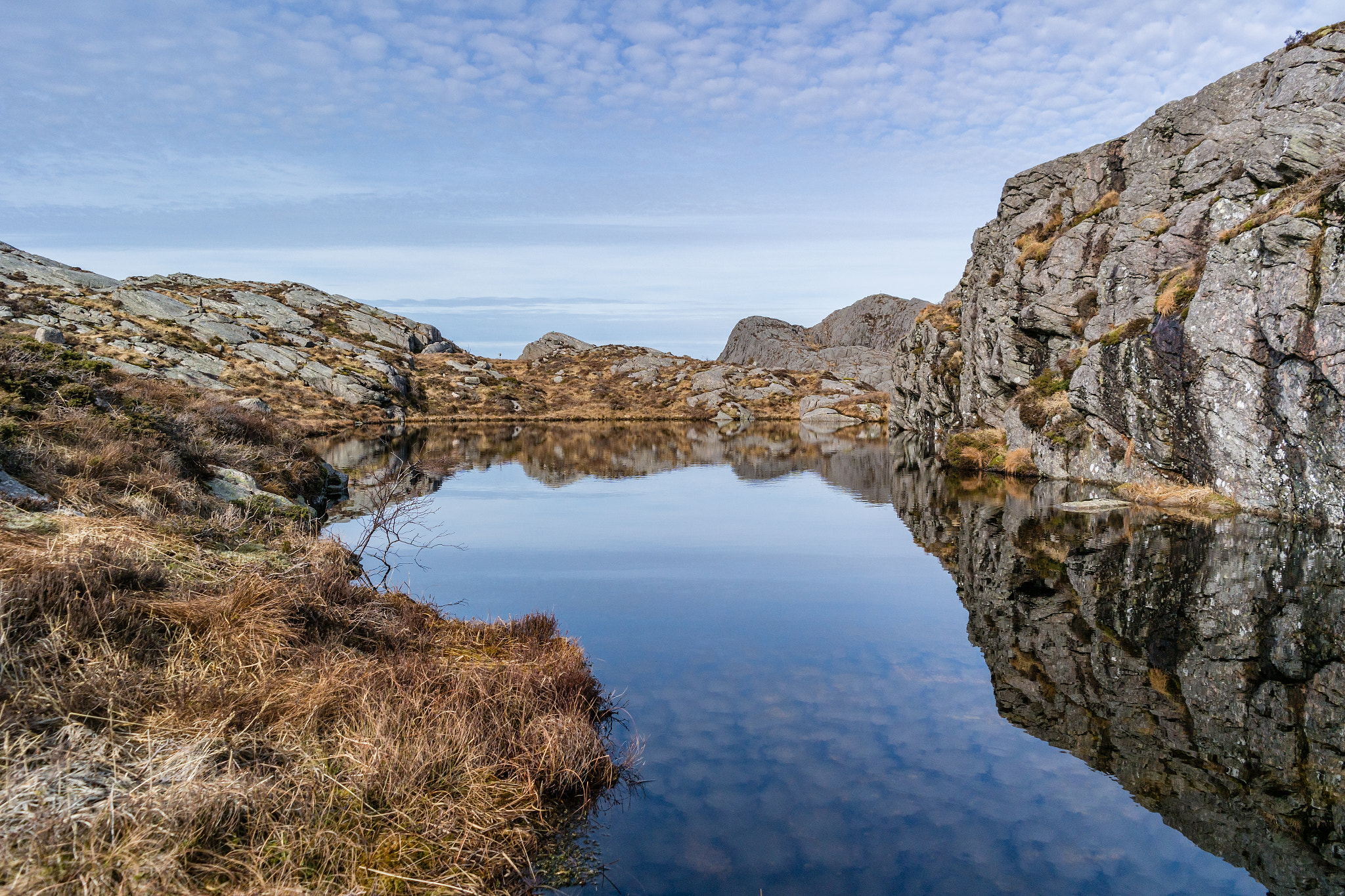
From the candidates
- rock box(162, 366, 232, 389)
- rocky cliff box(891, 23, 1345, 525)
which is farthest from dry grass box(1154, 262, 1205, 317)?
rock box(162, 366, 232, 389)

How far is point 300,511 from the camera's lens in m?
21.4

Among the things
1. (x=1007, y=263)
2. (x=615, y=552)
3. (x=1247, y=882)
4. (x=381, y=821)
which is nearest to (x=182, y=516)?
(x=381, y=821)

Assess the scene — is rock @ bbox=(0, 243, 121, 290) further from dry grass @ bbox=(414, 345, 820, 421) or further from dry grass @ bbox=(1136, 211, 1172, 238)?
dry grass @ bbox=(1136, 211, 1172, 238)

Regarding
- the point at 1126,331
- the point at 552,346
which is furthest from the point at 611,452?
the point at 552,346

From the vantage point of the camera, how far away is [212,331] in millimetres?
101688

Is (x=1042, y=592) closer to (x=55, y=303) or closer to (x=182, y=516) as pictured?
(x=182, y=516)

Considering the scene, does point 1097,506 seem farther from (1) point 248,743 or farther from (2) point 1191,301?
(1) point 248,743

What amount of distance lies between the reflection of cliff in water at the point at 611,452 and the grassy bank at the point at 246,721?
19.5 meters

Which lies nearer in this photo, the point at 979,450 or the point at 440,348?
the point at 979,450

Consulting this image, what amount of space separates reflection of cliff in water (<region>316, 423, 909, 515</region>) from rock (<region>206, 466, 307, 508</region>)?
8.67 meters

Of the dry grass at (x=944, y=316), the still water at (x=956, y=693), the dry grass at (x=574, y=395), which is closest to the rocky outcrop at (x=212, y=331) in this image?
→ the dry grass at (x=574, y=395)

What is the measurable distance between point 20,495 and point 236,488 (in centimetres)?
923

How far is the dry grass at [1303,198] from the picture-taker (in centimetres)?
2592

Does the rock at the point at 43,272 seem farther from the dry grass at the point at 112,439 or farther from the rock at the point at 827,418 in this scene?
the dry grass at the point at 112,439
